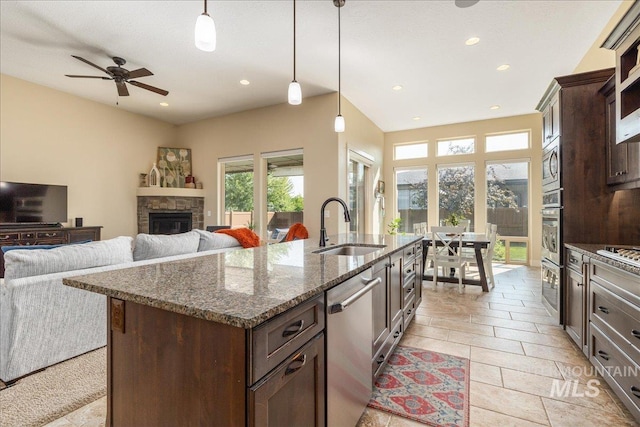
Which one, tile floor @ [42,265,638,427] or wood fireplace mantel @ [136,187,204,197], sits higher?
wood fireplace mantel @ [136,187,204,197]

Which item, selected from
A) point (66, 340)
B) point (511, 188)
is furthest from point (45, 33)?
point (511, 188)

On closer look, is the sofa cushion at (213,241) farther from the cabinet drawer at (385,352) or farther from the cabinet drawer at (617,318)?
the cabinet drawer at (617,318)

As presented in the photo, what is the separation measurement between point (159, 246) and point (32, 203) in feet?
11.7

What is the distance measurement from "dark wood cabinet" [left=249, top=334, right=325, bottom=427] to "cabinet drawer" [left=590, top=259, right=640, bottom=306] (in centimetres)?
173

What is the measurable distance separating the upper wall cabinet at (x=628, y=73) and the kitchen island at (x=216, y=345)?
2072 millimetres

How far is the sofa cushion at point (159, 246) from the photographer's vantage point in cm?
274

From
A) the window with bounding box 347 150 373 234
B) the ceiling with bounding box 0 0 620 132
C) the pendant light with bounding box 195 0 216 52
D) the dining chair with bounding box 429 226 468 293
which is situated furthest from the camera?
the window with bounding box 347 150 373 234

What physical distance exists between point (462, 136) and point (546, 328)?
487 centimetres

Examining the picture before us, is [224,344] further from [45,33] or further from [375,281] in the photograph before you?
[45,33]

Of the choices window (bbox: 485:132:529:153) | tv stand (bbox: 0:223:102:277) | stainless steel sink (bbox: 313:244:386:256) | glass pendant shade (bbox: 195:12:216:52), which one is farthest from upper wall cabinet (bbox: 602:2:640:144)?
tv stand (bbox: 0:223:102:277)

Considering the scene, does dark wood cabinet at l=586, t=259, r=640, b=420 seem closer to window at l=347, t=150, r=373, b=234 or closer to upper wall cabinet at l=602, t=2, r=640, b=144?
upper wall cabinet at l=602, t=2, r=640, b=144

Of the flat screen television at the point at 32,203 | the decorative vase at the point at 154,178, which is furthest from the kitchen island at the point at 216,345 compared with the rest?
the decorative vase at the point at 154,178

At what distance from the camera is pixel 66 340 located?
2.24 meters

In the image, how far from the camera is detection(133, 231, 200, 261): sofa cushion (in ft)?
8.98
